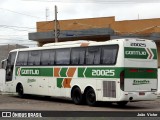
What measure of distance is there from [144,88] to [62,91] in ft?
16.8

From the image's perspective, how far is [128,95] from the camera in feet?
66.6

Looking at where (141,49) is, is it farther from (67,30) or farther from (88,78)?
(67,30)

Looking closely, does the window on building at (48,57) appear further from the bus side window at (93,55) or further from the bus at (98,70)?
the bus side window at (93,55)

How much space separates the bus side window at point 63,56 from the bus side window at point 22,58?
12.5ft

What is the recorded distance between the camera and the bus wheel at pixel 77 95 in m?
22.6

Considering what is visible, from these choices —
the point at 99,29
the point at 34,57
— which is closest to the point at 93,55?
the point at 34,57

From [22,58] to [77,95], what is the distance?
21.0 feet

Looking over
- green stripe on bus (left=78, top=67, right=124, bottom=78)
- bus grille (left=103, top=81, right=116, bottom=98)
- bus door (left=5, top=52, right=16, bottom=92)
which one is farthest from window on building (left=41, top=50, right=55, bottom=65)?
bus grille (left=103, top=81, right=116, bottom=98)

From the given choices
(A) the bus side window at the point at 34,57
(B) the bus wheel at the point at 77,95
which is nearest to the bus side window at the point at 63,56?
(B) the bus wheel at the point at 77,95

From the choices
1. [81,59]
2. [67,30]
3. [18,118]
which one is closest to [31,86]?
[81,59]

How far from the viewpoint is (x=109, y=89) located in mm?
20781

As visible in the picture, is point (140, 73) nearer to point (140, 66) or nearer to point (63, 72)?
point (140, 66)

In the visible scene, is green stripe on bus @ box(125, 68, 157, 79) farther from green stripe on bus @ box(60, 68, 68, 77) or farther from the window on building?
the window on building

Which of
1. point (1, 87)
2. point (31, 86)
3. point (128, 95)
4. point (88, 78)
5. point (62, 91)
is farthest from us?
point (1, 87)
